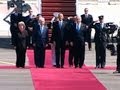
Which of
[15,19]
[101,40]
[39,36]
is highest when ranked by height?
[39,36]

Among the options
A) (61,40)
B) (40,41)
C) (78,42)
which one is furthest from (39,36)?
(78,42)

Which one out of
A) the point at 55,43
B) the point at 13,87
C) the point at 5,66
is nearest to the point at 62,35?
the point at 55,43

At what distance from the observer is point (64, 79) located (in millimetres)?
21250

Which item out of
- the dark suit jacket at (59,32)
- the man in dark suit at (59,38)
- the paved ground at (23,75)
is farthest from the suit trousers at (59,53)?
the paved ground at (23,75)

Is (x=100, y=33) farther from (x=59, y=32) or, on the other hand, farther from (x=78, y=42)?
(x=59, y=32)

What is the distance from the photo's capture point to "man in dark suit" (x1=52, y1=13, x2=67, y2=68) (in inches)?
1014

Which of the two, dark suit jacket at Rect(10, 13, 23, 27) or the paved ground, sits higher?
dark suit jacket at Rect(10, 13, 23, 27)

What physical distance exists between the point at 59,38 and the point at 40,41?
0.75 metres

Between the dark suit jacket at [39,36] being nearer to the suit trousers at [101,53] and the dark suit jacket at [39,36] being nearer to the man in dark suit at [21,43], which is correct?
the man in dark suit at [21,43]

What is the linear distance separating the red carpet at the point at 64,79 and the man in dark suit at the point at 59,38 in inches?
18.2

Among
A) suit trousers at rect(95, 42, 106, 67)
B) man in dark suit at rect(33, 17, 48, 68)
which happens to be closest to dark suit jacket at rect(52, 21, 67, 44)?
man in dark suit at rect(33, 17, 48, 68)

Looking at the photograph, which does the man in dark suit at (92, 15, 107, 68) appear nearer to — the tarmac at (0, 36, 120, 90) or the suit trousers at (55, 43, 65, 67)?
the tarmac at (0, 36, 120, 90)

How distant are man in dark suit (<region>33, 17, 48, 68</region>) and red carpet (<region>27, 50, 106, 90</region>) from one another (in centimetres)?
48

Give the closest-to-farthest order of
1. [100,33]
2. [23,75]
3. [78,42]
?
[23,75]
[78,42]
[100,33]
